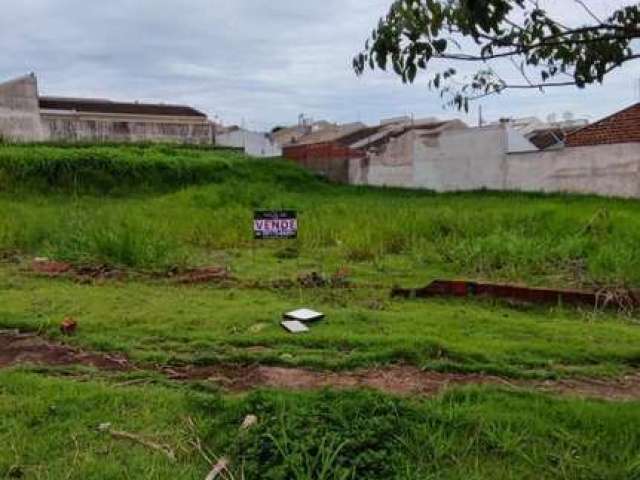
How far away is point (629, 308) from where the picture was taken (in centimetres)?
584

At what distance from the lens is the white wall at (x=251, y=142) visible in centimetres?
3734

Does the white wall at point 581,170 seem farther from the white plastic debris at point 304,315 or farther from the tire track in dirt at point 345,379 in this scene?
the tire track in dirt at point 345,379

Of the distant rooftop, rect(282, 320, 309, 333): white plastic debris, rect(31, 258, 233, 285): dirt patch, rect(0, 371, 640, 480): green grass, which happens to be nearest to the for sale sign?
rect(31, 258, 233, 285): dirt patch

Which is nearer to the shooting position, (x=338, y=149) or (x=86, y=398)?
(x=86, y=398)

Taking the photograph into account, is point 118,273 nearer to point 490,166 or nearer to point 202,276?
point 202,276

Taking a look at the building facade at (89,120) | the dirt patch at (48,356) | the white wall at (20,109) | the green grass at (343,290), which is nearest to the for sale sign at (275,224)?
the green grass at (343,290)

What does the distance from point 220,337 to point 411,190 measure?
57.3 ft

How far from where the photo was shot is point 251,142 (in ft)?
126

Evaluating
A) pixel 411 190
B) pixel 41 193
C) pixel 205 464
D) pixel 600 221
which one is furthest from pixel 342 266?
pixel 411 190

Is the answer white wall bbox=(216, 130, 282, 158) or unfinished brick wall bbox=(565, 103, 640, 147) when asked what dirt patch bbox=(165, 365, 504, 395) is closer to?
unfinished brick wall bbox=(565, 103, 640, 147)

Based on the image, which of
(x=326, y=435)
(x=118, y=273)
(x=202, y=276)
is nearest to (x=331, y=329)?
(x=326, y=435)

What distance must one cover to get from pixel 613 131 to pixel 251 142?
2403cm

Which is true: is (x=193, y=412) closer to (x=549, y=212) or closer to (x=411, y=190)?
(x=549, y=212)

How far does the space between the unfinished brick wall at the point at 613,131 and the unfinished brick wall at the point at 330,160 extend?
28.2ft
